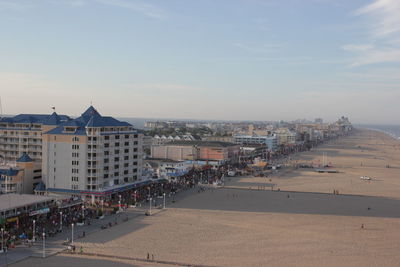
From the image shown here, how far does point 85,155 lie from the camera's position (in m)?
42.4

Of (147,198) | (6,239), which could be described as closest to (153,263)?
(6,239)

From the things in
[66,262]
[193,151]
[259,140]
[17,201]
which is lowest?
[66,262]

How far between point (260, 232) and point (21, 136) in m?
37.0

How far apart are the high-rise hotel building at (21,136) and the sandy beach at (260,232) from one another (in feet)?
68.4

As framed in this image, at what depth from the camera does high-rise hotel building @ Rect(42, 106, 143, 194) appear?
1668 inches

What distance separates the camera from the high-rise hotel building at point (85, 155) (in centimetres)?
4238

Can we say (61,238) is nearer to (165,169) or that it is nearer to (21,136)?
(21,136)

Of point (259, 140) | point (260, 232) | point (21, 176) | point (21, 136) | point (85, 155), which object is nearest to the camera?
point (260, 232)

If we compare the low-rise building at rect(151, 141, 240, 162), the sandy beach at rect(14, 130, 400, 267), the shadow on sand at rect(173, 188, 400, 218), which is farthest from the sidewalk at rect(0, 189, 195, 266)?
the low-rise building at rect(151, 141, 240, 162)

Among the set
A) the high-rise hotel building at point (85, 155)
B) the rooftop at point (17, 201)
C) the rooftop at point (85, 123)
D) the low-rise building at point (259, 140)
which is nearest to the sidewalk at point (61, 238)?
the rooftop at point (17, 201)

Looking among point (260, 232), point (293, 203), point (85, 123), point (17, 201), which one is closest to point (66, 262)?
point (17, 201)

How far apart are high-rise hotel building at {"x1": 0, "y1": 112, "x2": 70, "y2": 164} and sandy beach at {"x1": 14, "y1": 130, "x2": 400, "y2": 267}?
821 inches

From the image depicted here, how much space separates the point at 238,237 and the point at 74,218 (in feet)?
42.4

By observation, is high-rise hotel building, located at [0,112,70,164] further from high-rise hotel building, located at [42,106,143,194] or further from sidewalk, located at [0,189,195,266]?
sidewalk, located at [0,189,195,266]
